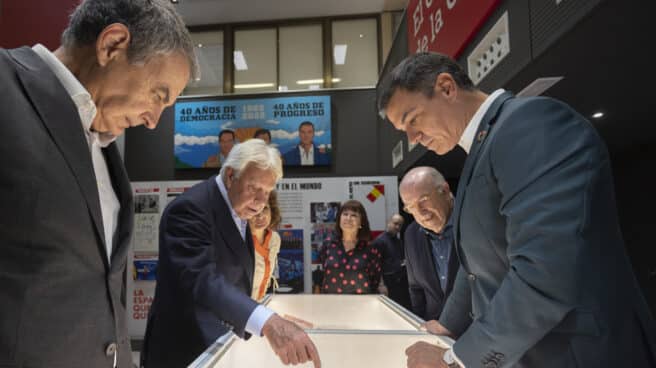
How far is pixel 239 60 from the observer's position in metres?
6.84

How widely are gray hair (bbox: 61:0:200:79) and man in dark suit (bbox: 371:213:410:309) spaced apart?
134 inches

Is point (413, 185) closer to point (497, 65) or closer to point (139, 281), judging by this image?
point (497, 65)

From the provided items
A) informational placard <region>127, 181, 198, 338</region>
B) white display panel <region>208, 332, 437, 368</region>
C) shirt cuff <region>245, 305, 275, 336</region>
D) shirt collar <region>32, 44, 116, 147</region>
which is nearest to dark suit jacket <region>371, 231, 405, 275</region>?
white display panel <region>208, 332, 437, 368</region>

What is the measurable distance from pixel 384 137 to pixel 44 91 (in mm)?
5043

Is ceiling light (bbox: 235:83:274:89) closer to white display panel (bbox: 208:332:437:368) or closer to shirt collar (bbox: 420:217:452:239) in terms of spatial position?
shirt collar (bbox: 420:217:452:239)

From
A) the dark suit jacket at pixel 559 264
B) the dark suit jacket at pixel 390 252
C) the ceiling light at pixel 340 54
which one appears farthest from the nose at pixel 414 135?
the ceiling light at pixel 340 54

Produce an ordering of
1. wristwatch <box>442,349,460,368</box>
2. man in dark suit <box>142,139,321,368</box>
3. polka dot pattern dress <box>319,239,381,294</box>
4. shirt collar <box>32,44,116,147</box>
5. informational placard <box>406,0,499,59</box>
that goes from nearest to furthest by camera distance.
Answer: shirt collar <box>32,44,116,147</box>
wristwatch <box>442,349,460,368</box>
man in dark suit <box>142,139,321,368</box>
informational placard <box>406,0,499,59</box>
polka dot pattern dress <box>319,239,381,294</box>

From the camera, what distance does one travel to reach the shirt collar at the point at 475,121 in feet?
3.35

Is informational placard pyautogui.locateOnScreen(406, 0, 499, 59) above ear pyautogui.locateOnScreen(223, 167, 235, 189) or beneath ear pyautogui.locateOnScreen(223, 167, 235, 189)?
above

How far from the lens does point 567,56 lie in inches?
59.7

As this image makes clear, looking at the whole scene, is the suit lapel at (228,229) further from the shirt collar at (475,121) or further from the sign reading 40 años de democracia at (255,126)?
the sign reading 40 años de democracia at (255,126)

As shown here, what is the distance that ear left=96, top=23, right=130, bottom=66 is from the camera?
0.81 m

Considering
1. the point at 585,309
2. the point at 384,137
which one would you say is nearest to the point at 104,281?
the point at 585,309

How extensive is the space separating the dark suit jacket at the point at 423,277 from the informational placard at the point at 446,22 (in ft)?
3.92
